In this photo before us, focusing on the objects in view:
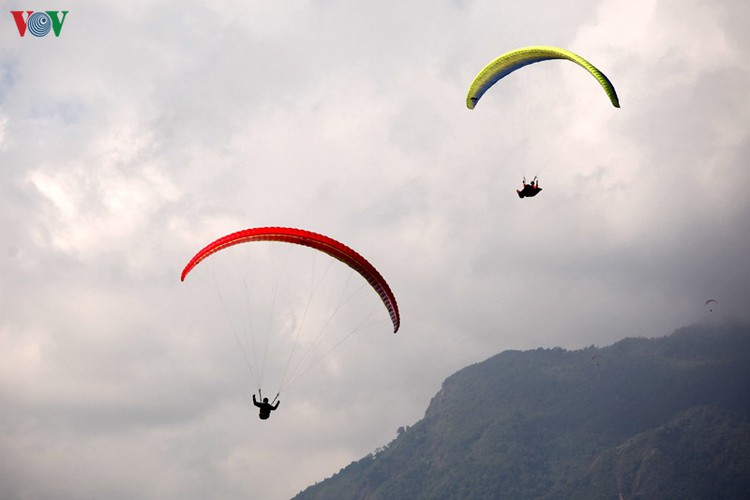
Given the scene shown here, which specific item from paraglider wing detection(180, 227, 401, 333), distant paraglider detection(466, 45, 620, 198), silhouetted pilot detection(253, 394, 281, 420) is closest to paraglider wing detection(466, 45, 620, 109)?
distant paraglider detection(466, 45, 620, 198)

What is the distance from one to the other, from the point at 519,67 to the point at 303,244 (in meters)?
17.1

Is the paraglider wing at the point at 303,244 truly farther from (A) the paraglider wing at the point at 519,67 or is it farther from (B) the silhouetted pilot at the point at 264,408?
(A) the paraglider wing at the point at 519,67

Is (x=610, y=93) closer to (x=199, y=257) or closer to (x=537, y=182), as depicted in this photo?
(x=537, y=182)

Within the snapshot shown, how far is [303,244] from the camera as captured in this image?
4106 centimetres

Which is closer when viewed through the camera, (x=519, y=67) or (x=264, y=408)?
(x=264, y=408)

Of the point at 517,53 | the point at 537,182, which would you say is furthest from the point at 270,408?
the point at 517,53

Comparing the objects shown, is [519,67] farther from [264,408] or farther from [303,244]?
[264,408]

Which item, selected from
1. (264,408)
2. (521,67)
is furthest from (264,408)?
Result: (521,67)

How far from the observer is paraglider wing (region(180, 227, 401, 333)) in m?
40.4

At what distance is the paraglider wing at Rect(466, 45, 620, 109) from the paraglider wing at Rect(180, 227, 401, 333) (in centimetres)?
1339

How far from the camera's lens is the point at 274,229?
40.3 m

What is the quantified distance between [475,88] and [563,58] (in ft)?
20.7

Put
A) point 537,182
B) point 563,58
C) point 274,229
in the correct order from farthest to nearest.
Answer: point 537,182
point 563,58
point 274,229

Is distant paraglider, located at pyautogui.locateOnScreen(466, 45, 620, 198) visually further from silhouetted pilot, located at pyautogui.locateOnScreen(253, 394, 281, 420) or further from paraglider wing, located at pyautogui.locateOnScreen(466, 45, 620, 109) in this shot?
silhouetted pilot, located at pyautogui.locateOnScreen(253, 394, 281, 420)
